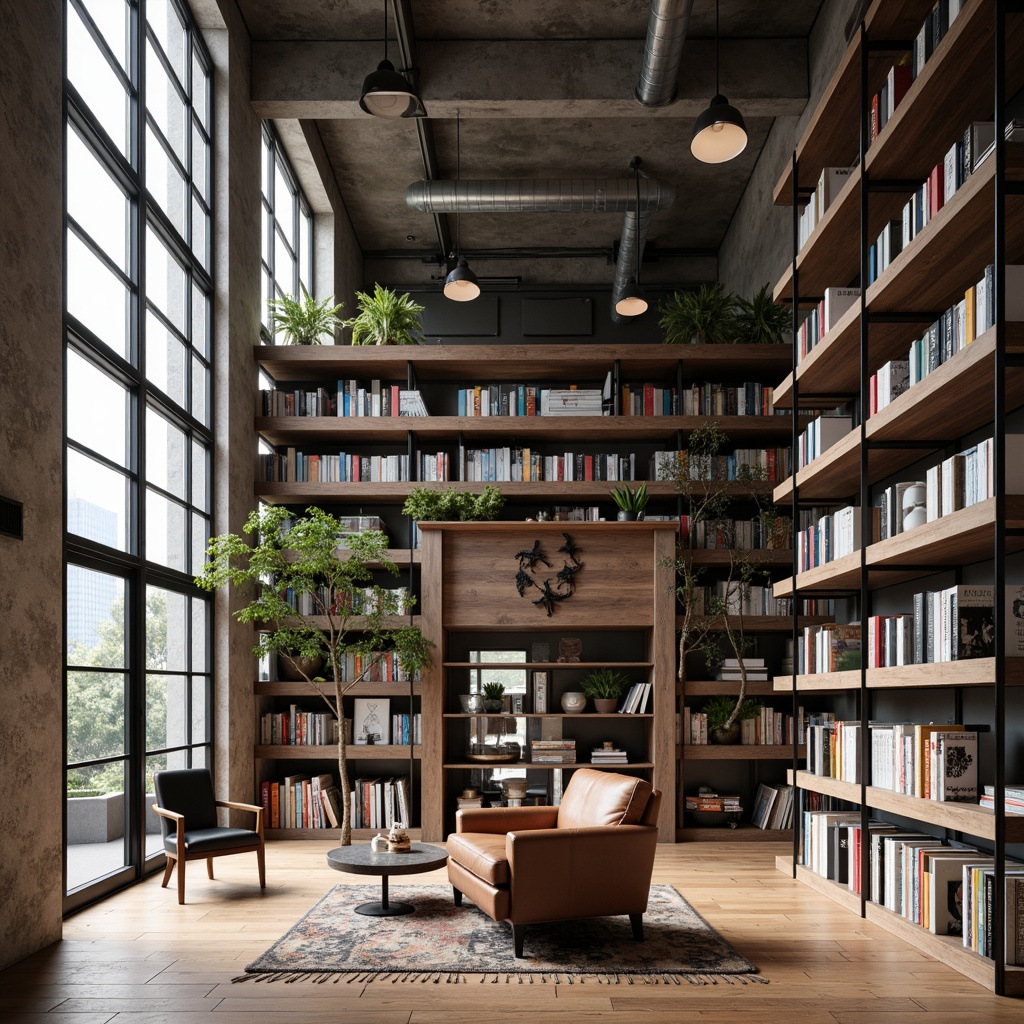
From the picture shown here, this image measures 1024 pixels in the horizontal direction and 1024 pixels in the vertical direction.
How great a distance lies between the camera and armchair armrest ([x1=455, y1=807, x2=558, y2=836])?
6.07 metres

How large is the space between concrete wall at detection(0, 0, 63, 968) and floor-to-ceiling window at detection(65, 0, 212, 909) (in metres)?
0.42

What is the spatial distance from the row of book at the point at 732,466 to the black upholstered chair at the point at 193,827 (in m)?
4.38

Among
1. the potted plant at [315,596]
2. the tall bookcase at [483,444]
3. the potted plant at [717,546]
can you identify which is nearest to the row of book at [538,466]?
the tall bookcase at [483,444]

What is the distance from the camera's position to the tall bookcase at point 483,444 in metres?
8.41

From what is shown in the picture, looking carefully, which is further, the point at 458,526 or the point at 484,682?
the point at 484,682

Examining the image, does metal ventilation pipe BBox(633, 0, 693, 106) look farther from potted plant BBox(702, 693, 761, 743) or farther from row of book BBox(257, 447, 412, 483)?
potted plant BBox(702, 693, 761, 743)

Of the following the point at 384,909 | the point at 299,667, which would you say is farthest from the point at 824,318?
the point at 299,667

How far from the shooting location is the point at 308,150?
9891mm

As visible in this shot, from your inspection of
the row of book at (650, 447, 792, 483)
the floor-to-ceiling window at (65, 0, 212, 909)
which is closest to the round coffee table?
the floor-to-ceiling window at (65, 0, 212, 909)

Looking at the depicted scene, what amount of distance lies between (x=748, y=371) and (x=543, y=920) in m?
5.68

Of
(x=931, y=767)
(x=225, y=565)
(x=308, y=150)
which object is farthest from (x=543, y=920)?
(x=308, y=150)

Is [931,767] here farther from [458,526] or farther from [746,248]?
[746,248]

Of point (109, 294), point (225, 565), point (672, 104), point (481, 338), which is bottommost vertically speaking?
point (225, 565)

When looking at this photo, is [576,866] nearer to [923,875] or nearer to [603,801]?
[603,801]
